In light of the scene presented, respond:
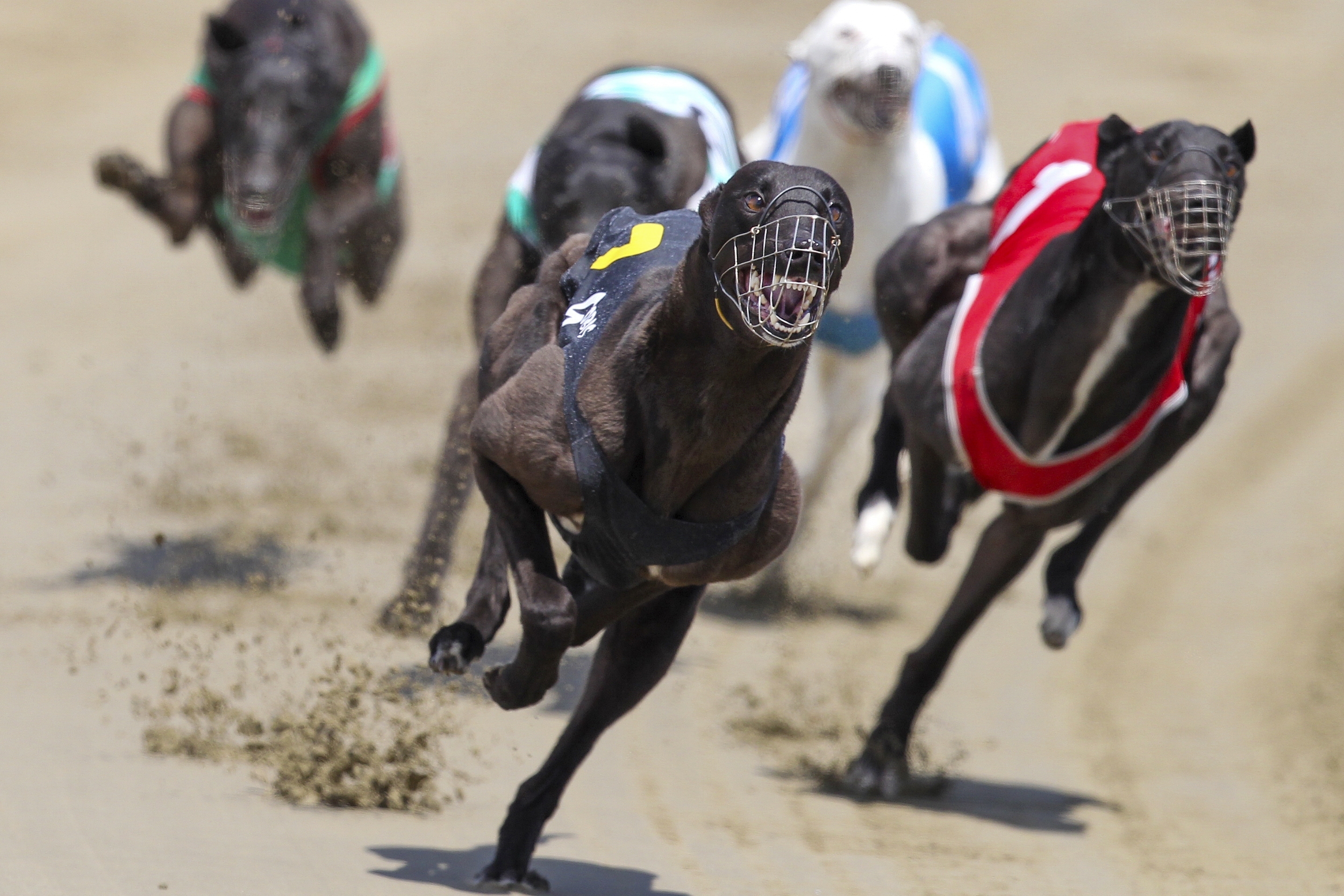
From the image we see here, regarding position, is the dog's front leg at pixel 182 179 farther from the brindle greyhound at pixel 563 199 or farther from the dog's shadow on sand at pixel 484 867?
the dog's shadow on sand at pixel 484 867

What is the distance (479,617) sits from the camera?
3.84m

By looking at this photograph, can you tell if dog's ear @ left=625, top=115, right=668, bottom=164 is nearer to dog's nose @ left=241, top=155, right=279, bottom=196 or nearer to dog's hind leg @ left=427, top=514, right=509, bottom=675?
dog's hind leg @ left=427, top=514, right=509, bottom=675

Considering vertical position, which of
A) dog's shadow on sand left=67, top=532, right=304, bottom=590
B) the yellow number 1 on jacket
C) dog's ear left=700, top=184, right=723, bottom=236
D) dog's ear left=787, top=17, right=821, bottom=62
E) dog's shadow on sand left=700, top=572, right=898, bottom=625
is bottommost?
dog's shadow on sand left=67, top=532, right=304, bottom=590

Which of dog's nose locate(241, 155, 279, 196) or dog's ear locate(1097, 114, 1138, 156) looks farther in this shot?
dog's nose locate(241, 155, 279, 196)

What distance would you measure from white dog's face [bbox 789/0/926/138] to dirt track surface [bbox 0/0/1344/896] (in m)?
1.94

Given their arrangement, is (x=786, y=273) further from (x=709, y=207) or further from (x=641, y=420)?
(x=641, y=420)

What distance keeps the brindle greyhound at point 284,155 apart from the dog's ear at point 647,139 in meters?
1.96

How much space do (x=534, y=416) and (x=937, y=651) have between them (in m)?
2.27

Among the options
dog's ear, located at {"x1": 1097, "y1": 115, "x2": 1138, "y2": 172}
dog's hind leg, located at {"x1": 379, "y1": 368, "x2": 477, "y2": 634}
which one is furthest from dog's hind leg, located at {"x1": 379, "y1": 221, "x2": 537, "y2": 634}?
dog's ear, located at {"x1": 1097, "y1": 115, "x2": 1138, "y2": 172}

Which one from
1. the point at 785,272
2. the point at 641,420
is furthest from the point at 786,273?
the point at 641,420

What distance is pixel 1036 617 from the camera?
313 inches

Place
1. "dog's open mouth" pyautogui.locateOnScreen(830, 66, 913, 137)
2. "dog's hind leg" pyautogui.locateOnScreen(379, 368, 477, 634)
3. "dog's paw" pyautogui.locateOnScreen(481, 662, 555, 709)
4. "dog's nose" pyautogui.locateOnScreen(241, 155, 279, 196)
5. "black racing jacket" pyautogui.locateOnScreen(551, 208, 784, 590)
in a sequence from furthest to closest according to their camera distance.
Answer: "dog's nose" pyautogui.locateOnScreen(241, 155, 279, 196), "dog's open mouth" pyautogui.locateOnScreen(830, 66, 913, 137), "dog's hind leg" pyautogui.locateOnScreen(379, 368, 477, 634), "dog's paw" pyautogui.locateOnScreen(481, 662, 555, 709), "black racing jacket" pyautogui.locateOnScreen(551, 208, 784, 590)

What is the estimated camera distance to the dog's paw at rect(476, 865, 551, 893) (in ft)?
13.1

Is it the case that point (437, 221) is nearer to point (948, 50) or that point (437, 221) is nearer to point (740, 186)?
point (948, 50)
